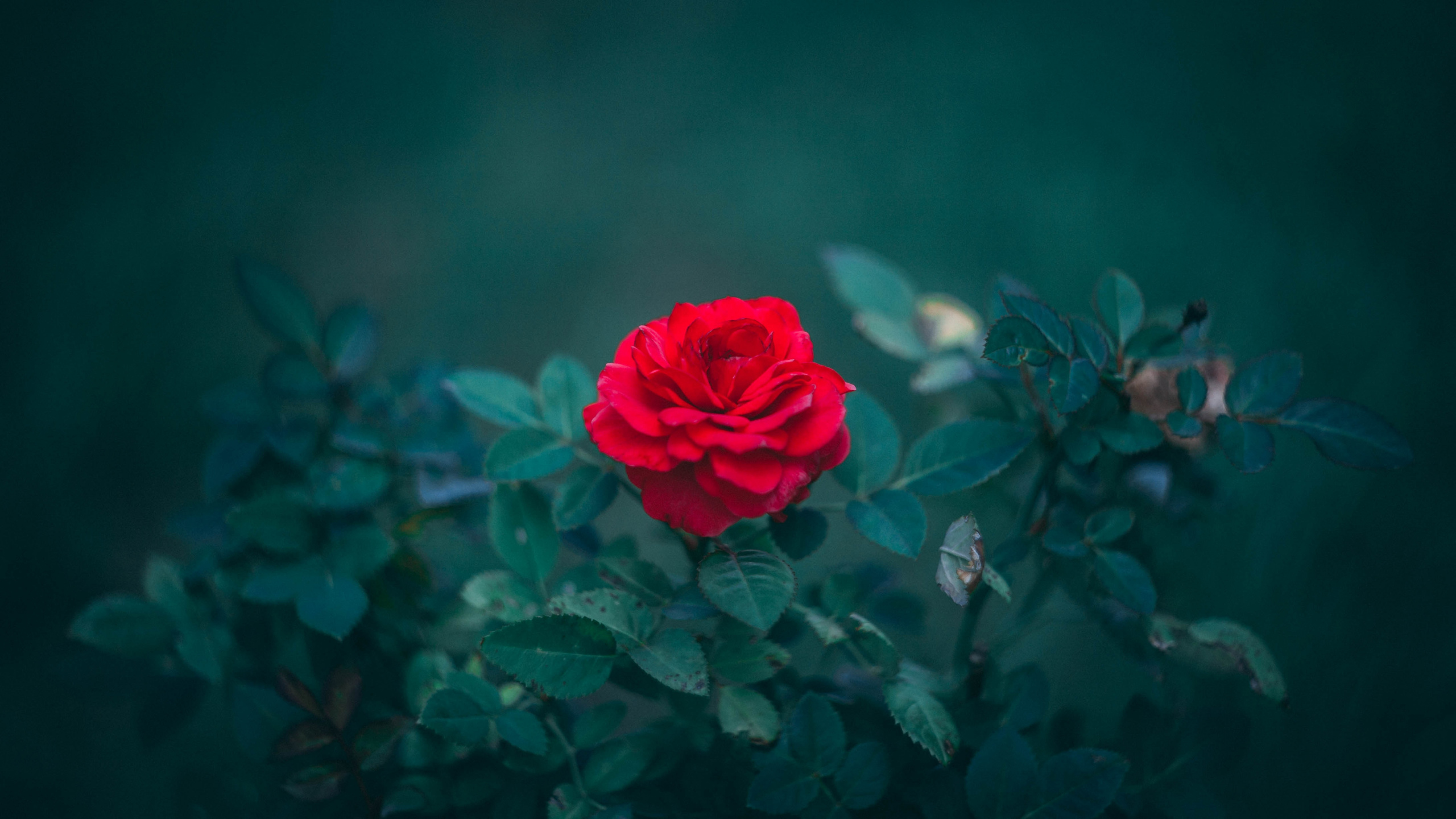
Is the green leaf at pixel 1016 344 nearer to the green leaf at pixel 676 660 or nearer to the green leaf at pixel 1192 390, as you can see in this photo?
the green leaf at pixel 1192 390

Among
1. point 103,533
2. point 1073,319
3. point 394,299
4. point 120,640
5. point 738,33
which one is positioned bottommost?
point 103,533

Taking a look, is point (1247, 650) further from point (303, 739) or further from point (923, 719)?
point (303, 739)

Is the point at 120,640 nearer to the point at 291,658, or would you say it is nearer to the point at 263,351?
the point at 291,658

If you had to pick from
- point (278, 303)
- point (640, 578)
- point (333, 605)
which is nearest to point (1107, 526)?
point (640, 578)

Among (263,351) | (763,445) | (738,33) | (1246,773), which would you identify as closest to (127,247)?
(263,351)

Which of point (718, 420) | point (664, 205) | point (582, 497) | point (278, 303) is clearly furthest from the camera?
point (664, 205)

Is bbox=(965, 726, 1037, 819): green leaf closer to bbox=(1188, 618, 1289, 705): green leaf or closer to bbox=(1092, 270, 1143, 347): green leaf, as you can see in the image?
bbox=(1188, 618, 1289, 705): green leaf
